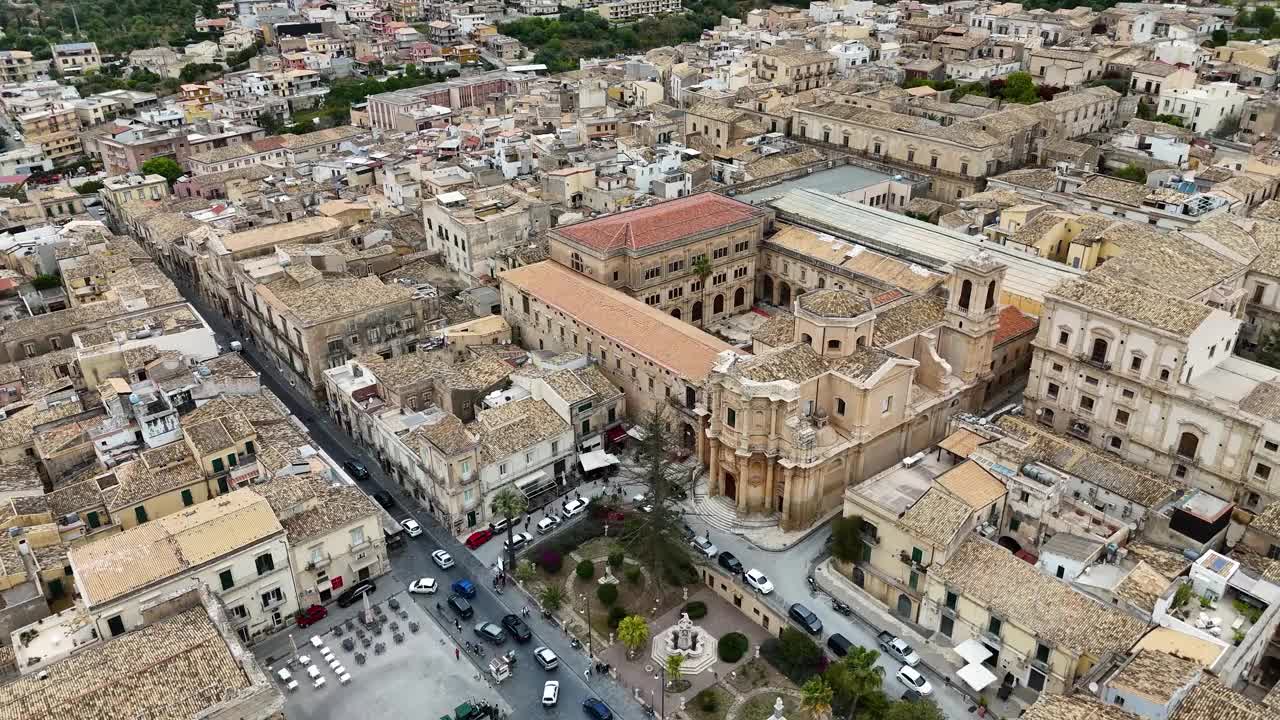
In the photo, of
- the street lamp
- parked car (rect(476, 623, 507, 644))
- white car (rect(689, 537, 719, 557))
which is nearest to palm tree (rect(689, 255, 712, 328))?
white car (rect(689, 537, 719, 557))

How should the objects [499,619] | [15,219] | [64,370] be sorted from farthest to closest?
1. [15,219]
2. [64,370]
3. [499,619]

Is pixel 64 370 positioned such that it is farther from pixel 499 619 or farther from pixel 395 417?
pixel 499 619

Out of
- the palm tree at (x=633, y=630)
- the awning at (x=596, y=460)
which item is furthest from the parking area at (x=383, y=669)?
the awning at (x=596, y=460)

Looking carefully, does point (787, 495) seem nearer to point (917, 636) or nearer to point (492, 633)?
point (917, 636)

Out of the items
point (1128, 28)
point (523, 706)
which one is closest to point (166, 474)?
point (523, 706)

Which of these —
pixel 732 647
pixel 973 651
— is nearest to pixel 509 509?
pixel 732 647

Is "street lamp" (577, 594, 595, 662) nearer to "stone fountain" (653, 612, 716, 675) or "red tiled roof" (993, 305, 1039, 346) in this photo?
"stone fountain" (653, 612, 716, 675)
